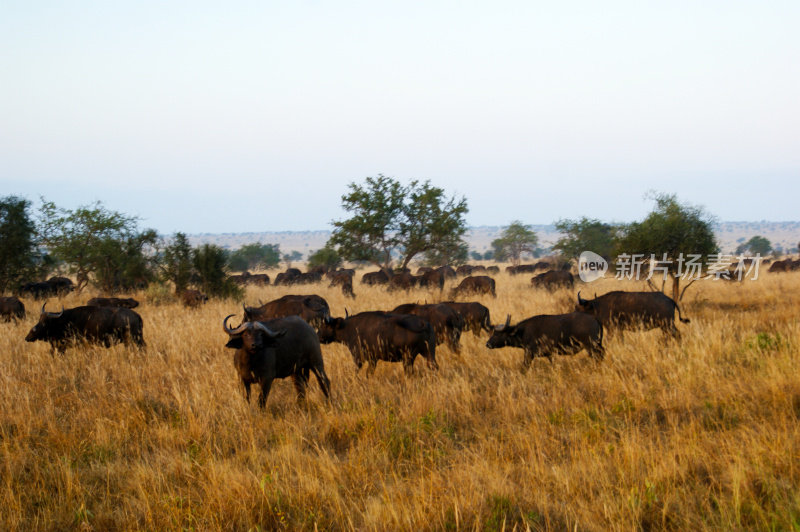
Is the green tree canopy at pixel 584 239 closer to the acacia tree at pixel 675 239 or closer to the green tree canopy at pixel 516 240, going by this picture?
the acacia tree at pixel 675 239

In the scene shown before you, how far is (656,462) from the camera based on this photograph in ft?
16.1

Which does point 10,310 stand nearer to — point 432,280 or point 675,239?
point 432,280

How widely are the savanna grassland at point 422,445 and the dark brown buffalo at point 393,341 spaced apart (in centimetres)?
34

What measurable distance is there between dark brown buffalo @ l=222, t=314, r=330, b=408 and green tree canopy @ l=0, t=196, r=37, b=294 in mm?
19088

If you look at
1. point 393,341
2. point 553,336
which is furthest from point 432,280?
point 393,341

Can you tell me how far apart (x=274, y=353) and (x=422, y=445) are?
251 centimetres

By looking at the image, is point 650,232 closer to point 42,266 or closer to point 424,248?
point 424,248

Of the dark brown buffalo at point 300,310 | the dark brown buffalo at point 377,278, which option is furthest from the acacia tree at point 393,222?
the dark brown buffalo at point 300,310

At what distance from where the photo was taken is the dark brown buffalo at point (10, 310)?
14922mm

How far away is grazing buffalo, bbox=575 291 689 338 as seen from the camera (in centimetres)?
1104

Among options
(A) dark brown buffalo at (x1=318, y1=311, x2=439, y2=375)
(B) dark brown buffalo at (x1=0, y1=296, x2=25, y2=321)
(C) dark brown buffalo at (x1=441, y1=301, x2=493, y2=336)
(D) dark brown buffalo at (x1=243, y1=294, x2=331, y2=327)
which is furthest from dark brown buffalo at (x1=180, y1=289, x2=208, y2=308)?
(A) dark brown buffalo at (x1=318, y1=311, x2=439, y2=375)

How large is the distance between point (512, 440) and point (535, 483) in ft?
3.59

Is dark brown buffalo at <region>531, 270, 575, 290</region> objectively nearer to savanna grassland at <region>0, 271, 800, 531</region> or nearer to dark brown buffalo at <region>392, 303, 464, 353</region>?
dark brown buffalo at <region>392, 303, 464, 353</region>

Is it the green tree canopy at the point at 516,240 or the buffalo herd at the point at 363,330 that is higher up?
the green tree canopy at the point at 516,240
